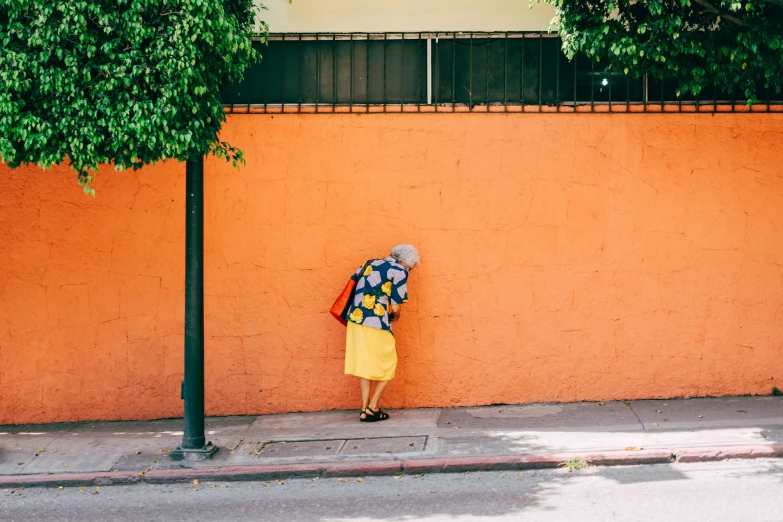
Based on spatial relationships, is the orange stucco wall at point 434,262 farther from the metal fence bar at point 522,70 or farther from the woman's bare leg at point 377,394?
the woman's bare leg at point 377,394

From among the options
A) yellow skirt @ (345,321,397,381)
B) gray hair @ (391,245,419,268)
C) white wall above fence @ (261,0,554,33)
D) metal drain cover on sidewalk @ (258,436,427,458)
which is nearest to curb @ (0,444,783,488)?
metal drain cover on sidewalk @ (258,436,427,458)

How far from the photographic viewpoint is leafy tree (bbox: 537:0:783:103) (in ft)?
A: 23.2

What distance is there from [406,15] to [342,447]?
417 centimetres

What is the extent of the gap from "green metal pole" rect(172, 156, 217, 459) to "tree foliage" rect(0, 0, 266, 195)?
0.60 m

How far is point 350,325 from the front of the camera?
8289mm

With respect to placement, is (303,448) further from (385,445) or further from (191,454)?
(191,454)

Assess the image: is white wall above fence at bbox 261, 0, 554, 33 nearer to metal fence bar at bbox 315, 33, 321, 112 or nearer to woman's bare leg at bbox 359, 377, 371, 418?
metal fence bar at bbox 315, 33, 321, 112

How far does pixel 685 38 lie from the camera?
23.8 ft

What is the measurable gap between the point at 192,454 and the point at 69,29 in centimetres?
342

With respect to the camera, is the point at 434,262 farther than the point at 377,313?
Yes

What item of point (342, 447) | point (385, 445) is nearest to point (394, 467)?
point (385, 445)

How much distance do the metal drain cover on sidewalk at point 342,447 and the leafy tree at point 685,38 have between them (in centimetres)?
356

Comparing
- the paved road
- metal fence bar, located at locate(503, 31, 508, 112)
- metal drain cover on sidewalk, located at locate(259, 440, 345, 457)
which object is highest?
metal fence bar, located at locate(503, 31, 508, 112)

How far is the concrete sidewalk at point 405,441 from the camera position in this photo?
7.12 m
